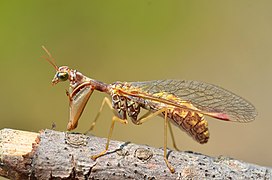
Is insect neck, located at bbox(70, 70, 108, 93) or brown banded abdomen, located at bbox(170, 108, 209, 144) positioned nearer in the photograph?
insect neck, located at bbox(70, 70, 108, 93)

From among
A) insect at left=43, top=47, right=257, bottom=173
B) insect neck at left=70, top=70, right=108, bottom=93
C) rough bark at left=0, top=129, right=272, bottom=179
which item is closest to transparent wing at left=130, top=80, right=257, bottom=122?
insect at left=43, top=47, right=257, bottom=173

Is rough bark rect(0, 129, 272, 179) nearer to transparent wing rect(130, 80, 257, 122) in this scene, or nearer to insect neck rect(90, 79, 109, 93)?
transparent wing rect(130, 80, 257, 122)

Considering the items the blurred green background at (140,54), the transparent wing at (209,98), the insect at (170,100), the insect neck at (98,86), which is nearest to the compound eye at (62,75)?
the insect at (170,100)

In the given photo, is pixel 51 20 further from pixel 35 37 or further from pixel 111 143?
pixel 111 143

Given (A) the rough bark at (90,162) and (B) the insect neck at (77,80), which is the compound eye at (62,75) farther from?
(A) the rough bark at (90,162)

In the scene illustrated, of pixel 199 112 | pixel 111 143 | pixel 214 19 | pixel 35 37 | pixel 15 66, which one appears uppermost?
pixel 214 19

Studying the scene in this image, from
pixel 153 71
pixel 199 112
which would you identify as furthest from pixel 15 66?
pixel 199 112
